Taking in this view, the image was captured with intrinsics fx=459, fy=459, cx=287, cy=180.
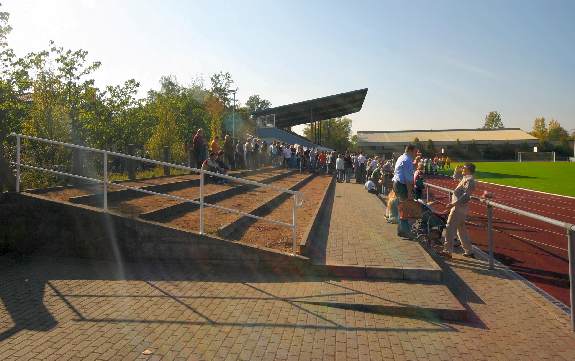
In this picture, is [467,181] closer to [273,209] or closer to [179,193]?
[273,209]

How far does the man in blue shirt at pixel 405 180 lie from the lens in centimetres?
888

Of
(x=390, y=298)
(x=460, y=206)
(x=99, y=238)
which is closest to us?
(x=390, y=298)

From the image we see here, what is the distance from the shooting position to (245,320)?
5.11m

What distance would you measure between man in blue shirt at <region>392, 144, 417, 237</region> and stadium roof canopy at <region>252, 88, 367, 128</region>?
91.8 feet

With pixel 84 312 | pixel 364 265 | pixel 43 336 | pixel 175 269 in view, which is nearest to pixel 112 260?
pixel 175 269

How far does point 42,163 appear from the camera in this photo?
42.1 feet

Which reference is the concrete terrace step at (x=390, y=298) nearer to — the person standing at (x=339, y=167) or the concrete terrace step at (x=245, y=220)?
the concrete terrace step at (x=245, y=220)

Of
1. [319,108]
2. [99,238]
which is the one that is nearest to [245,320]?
[99,238]

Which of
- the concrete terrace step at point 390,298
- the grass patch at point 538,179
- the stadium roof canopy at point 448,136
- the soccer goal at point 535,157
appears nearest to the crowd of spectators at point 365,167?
the concrete terrace step at point 390,298

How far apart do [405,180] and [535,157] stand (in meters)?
79.1

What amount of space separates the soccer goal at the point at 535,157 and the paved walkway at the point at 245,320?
7881cm

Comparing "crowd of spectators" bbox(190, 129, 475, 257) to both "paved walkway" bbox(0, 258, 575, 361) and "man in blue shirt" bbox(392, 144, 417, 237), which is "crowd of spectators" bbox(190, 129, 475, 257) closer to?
"man in blue shirt" bbox(392, 144, 417, 237)

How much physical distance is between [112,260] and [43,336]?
3.02 metres

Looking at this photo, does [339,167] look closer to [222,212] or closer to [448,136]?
[222,212]
